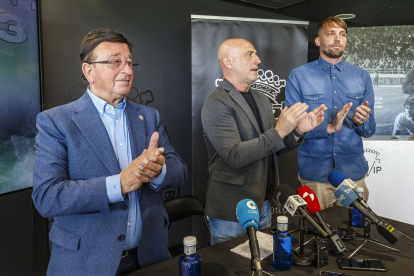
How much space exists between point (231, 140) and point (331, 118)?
1.00m

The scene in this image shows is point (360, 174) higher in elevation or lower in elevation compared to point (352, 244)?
higher

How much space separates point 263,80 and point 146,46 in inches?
53.4

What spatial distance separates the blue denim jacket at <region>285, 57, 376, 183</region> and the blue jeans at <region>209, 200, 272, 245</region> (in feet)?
1.77

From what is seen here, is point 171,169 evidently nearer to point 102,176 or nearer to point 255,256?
point 102,176

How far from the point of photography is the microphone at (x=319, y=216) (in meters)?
1.30

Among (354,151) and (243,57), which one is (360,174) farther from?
(243,57)

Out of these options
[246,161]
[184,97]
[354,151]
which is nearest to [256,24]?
[184,97]

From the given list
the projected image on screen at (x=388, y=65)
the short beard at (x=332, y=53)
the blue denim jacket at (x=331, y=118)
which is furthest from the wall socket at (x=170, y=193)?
the projected image on screen at (x=388, y=65)

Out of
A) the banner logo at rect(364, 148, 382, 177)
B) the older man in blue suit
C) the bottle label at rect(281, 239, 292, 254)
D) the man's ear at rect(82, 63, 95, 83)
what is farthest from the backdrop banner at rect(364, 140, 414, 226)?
the man's ear at rect(82, 63, 95, 83)

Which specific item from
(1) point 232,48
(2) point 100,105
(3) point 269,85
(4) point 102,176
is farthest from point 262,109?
(3) point 269,85

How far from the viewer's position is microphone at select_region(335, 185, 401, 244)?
137 centimetres

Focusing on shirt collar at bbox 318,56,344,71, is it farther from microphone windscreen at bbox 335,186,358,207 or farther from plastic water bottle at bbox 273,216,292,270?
plastic water bottle at bbox 273,216,292,270

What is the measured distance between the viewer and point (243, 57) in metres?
2.16

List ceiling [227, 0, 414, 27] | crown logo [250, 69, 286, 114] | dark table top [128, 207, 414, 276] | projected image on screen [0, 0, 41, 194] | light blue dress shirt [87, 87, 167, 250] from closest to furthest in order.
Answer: dark table top [128, 207, 414, 276] < light blue dress shirt [87, 87, 167, 250] < projected image on screen [0, 0, 41, 194] < crown logo [250, 69, 286, 114] < ceiling [227, 0, 414, 27]
